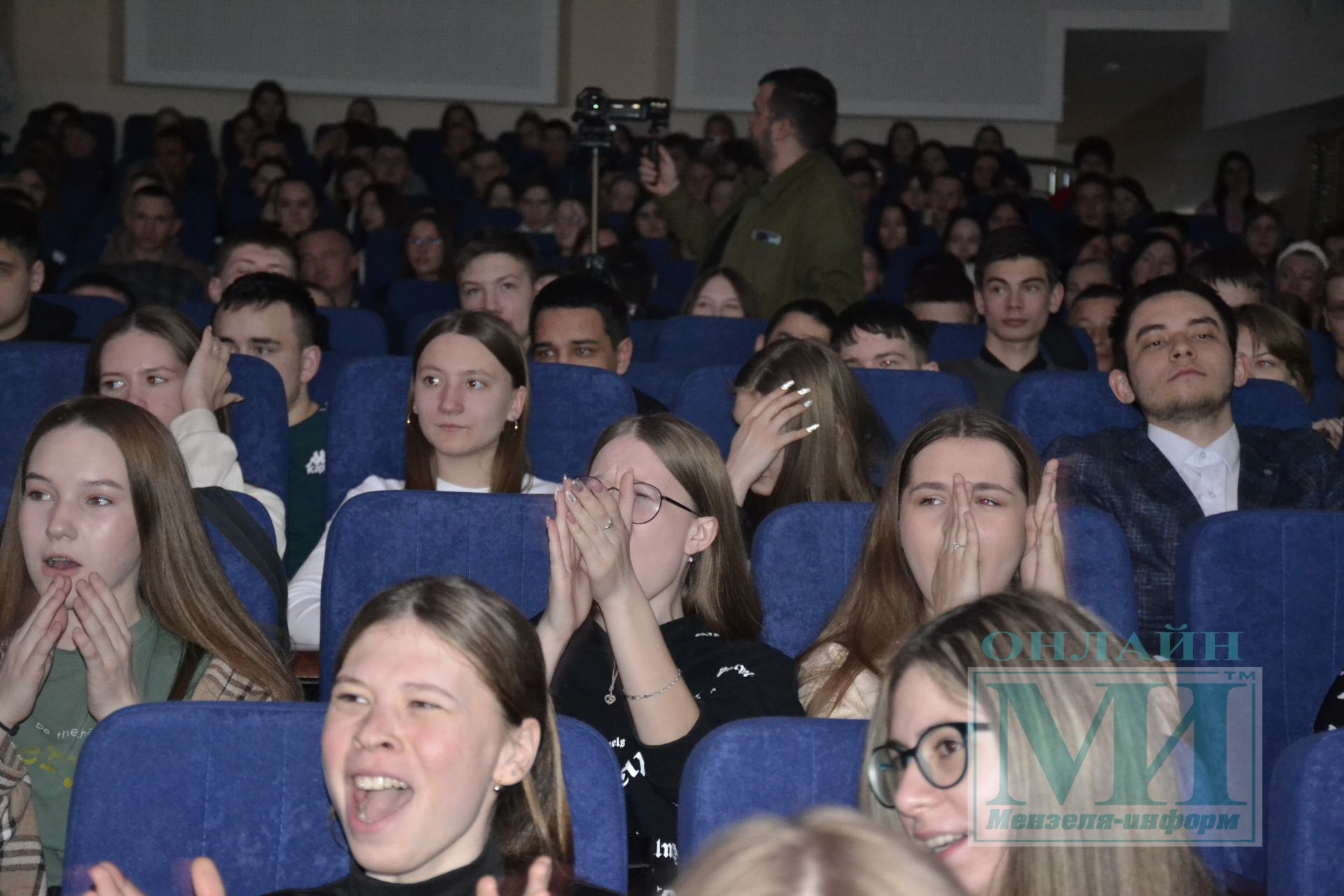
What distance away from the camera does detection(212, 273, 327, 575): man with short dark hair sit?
3.19m

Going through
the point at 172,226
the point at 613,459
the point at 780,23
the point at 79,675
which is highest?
the point at 780,23

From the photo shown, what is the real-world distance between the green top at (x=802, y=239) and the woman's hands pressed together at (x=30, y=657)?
261 centimetres

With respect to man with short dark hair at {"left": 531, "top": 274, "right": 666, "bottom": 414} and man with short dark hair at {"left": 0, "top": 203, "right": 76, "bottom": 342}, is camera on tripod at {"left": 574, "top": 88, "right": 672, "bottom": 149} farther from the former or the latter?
man with short dark hair at {"left": 0, "top": 203, "right": 76, "bottom": 342}

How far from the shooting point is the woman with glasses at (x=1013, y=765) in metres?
1.19

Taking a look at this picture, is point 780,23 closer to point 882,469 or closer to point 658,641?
point 882,469

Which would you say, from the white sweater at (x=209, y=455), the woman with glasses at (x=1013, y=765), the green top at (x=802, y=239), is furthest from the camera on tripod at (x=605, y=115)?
the woman with glasses at (x=1013, y=765)

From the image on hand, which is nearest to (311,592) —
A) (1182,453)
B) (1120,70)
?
(1182,453)

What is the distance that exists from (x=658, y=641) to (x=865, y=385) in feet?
4.51

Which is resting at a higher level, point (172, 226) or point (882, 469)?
point (172, 226)

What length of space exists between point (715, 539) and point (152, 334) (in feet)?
4.34

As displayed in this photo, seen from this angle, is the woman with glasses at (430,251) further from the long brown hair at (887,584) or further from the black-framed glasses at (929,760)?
the black-framed glasses at (929,760)

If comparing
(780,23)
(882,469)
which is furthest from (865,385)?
(780,23)

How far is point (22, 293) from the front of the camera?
342 cm

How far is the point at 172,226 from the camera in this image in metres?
5.58
